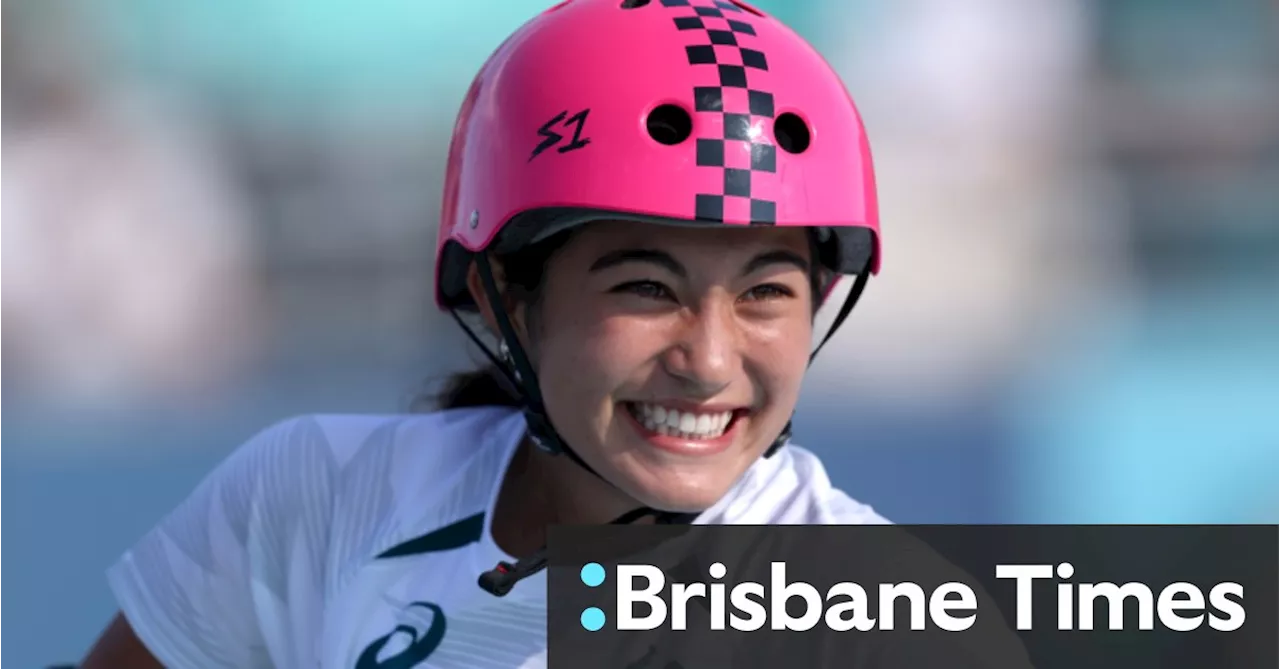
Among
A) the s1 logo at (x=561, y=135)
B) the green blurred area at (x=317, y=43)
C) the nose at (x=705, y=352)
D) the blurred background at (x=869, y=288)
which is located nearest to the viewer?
the nose at (x=705, y=352)

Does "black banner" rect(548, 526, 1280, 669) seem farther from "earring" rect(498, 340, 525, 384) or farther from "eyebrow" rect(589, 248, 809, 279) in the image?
"eyebrow" rect(589, 248, 809, 279)

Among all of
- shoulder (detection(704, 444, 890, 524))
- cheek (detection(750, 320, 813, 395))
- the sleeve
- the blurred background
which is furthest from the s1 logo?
the blurred background

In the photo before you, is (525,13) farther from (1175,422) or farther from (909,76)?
(1175,422)

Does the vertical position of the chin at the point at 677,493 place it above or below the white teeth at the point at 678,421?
below

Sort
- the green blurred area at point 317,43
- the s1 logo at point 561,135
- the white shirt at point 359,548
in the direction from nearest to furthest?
the s1 logo at point 561,135 → the white shirt at point 359,548 → the green blurred area at point 317,43

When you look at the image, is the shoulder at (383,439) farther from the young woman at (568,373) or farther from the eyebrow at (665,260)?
the eyebrow at (665,260)

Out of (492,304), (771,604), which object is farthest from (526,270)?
(771,604)

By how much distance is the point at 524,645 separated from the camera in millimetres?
1841

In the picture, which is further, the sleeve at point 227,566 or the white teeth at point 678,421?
the sleeve at point 227,566

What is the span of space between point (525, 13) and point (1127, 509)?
2.71 m

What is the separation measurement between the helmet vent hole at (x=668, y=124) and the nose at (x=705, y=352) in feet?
0.92

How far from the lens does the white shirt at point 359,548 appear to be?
189 cm

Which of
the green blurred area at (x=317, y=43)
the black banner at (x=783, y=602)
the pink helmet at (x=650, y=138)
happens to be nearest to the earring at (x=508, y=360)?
the pink helmet at (x=650, y=138)

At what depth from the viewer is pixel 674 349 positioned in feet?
5.50
